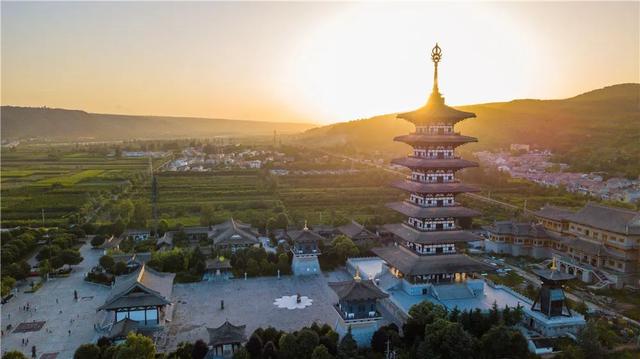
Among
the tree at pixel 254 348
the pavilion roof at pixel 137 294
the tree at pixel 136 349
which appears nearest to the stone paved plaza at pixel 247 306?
the pavilion roof at pixel 137 294

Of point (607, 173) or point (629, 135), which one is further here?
point (629, 135)

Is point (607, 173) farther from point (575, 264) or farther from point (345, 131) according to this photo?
point (345, 131)

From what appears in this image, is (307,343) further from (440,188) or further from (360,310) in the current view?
(440,188)

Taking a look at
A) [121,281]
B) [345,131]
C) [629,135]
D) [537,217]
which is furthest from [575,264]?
[345,131]

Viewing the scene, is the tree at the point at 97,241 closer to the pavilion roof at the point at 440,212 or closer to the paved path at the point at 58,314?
the paved path at the point at 58,314

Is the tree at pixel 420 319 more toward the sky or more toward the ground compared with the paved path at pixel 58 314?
more toward the sky

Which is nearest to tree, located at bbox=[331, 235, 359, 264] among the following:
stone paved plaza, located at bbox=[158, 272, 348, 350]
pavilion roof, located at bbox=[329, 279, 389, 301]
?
stone paved plaza, located at bbox=[158, 272, 348, 350]

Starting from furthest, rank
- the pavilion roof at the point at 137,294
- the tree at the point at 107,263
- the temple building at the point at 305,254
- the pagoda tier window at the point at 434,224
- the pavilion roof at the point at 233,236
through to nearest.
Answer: the pavilion roof at the point at 233,236 → the temple building at the point at 305,254 → the tree at the point at 107,263 → the pagoda tier window at the point at 434,224 → the pavilion roof at the point at 137,294
